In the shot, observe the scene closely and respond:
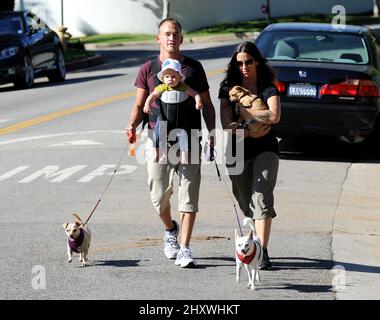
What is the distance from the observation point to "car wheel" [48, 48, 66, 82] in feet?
94.0

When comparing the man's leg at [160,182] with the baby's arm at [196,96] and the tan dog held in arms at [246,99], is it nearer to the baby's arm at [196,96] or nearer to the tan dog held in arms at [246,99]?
the baby's arm at [196,96]

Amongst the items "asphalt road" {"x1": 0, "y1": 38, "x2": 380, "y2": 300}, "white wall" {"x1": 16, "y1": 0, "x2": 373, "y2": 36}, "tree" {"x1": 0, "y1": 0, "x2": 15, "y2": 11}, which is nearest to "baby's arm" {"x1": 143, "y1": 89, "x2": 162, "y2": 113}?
"asphalt road" {"x1": 0, "y1": 38, "x2": 380, "y2": 300}

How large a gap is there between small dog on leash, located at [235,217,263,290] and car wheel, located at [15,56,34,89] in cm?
1879

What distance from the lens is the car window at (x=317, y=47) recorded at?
601 inches

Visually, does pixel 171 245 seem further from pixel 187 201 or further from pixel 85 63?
pixel 85 63

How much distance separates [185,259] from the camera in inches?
350

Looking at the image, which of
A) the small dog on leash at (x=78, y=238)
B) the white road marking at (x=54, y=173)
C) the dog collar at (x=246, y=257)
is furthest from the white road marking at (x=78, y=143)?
the dog collar at (x=246, y=257)

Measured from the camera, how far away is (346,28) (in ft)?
51.6

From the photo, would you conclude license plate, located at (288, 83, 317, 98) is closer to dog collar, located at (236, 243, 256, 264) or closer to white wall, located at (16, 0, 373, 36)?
dog collar, located at (236, 243, 256, 264)

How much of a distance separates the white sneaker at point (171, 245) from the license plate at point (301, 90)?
5630 mm

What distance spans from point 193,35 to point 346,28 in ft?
107
